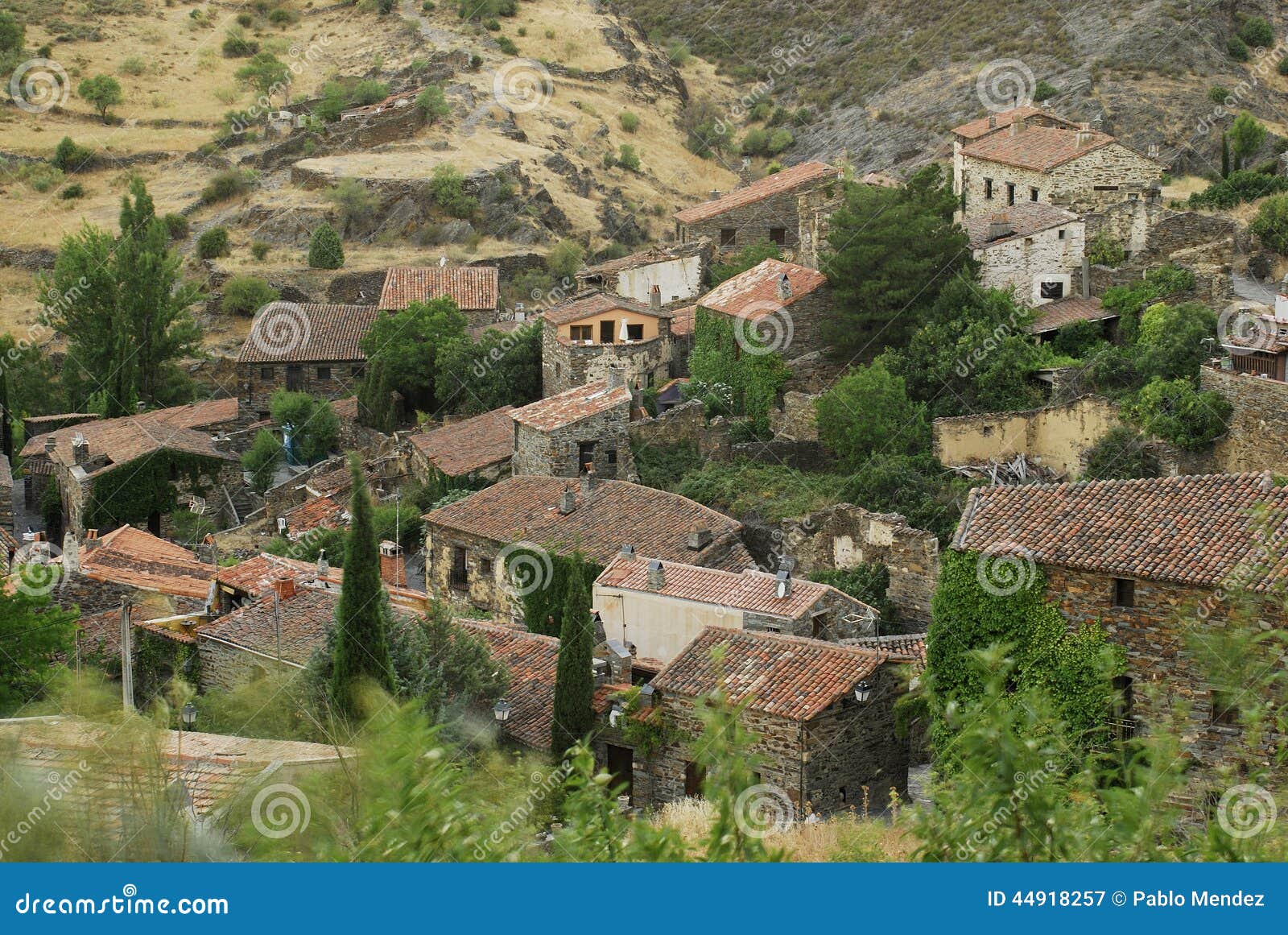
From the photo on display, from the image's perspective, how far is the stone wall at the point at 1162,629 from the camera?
1634cm

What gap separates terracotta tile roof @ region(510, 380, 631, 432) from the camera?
3272 centimetres

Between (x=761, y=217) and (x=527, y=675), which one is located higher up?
(x=761, y=217)

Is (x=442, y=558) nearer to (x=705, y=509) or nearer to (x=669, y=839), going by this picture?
(x=705, y=509)

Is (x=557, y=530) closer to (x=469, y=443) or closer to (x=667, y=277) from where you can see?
(x=469, y=443)

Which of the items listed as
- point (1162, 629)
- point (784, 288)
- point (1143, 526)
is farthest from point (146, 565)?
point (1162, 629)

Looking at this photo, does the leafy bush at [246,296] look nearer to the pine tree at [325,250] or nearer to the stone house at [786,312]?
the pine tree at [325,250]

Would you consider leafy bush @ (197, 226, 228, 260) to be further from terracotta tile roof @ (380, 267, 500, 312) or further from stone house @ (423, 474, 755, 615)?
stone house @ (423, 474, 755, 615)

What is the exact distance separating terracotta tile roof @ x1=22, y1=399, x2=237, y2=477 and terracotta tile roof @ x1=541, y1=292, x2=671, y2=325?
8.79 metres

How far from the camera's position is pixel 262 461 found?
133 ft

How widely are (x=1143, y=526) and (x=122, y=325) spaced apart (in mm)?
35807

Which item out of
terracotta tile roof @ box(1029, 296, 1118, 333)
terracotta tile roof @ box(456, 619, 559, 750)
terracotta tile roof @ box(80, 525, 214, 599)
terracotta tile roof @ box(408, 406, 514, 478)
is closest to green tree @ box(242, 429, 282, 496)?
terracotta tile roof @ box(408, 406, 514, 478)

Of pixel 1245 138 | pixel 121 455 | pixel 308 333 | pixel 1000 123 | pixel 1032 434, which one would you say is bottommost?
pixel 121 455

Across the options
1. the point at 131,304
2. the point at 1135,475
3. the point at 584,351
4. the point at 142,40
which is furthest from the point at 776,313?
the point at 142,40

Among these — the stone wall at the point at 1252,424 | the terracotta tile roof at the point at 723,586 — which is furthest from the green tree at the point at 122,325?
the stone wall at the point at 1252,424
